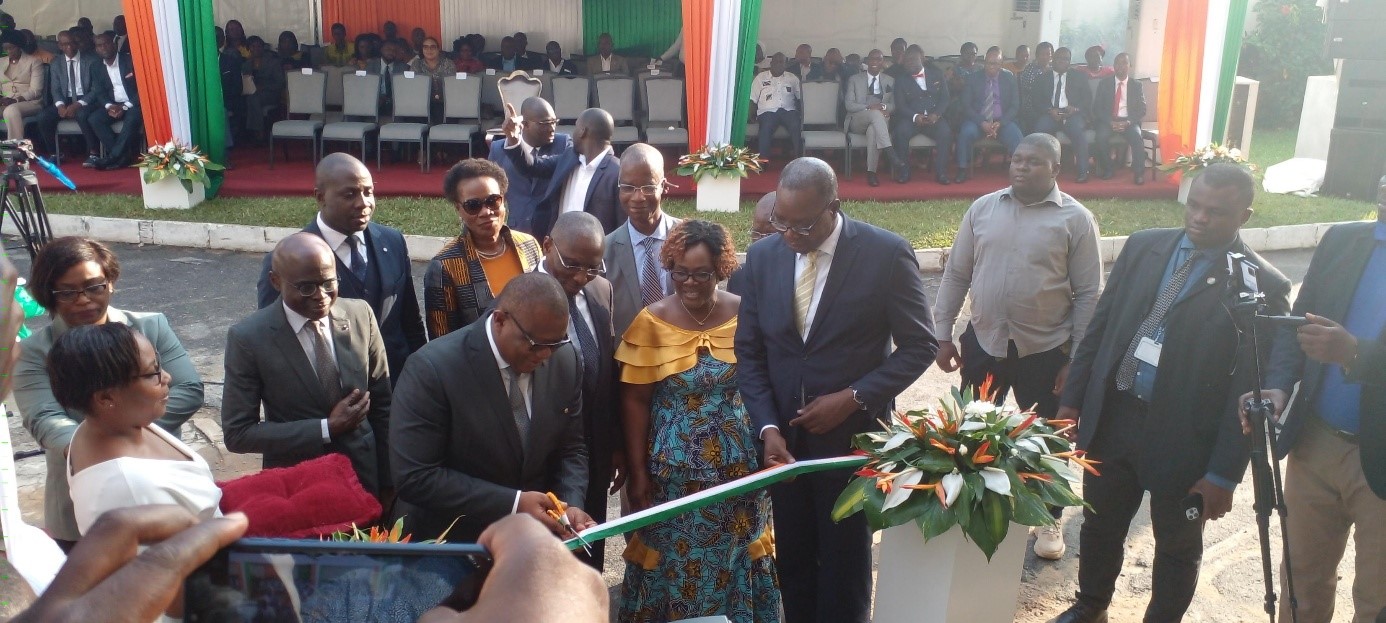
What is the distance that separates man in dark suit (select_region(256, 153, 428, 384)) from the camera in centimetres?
426

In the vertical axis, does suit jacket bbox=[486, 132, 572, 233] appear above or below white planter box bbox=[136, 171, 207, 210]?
above

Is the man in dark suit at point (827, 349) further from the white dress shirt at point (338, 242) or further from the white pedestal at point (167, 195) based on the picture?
the white pedestal at point (167, 195)

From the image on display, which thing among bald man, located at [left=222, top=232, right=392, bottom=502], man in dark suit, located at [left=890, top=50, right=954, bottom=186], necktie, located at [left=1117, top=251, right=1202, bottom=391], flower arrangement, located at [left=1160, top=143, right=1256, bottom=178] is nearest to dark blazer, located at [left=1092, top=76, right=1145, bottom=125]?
flower arrangement, located at [left=1160, top=143, right=1256, bottom=178]

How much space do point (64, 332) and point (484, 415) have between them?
1.39m

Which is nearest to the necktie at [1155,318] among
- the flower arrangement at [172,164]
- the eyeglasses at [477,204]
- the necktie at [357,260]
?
the eyeglasses at [477,204]

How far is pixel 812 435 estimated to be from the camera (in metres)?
3.83

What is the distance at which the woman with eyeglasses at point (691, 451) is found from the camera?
3.74 m

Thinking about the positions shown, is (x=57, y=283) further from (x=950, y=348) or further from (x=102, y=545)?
(x=950, y=348)

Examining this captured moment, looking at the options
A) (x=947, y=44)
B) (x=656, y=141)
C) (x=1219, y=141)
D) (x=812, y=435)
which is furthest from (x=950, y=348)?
(x=947, y=44)

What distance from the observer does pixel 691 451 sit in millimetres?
3740

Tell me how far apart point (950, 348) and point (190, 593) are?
4231 millimetres

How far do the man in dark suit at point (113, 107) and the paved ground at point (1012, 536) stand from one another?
395cm

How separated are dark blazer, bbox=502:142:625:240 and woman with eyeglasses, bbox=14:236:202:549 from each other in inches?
105

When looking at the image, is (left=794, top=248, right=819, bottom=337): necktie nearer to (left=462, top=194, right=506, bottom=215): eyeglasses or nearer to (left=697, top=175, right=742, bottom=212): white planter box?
(left=462, top=194, right=506, bottom=215): eyeglasses
